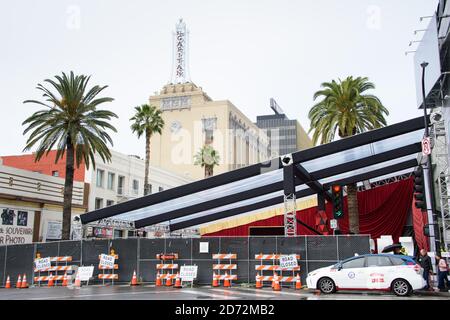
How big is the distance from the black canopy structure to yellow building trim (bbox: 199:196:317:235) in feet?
28.7

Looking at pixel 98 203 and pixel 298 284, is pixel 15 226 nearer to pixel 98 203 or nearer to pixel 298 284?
pixel 98 203

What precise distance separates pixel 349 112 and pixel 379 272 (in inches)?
748

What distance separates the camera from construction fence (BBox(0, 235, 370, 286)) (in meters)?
20.3

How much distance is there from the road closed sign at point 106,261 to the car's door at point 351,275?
11517 mm

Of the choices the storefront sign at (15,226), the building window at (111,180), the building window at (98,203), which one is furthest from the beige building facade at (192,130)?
the storefront sign at (15,226)

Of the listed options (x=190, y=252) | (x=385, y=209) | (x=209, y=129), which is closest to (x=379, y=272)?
(x=190, y=252)

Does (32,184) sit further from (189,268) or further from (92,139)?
(189,268)

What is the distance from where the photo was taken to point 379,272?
16406mm

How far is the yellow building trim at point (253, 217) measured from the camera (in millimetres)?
42734

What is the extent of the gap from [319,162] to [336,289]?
378 inches

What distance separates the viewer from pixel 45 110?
3538 cm

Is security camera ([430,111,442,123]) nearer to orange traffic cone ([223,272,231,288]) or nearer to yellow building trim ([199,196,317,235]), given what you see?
orange traffic cone ([223,272,231,288])

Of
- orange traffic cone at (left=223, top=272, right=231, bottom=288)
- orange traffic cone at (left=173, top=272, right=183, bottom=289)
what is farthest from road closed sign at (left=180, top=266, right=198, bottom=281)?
orange traffic cone at (left=223, top=272, right=231, bottom=288)
